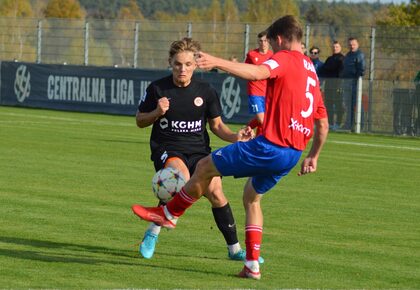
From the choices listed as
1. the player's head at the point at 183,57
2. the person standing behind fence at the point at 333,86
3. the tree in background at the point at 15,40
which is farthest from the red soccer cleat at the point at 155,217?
the tree in background at the point at 15,40

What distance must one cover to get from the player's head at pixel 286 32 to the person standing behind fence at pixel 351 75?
751 inches

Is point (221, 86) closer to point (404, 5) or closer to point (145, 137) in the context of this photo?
point (145, 137)

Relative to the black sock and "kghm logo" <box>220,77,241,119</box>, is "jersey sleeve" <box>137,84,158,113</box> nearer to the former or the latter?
the black sock

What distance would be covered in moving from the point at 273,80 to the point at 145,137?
636 inches

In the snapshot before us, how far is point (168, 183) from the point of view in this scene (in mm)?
9945

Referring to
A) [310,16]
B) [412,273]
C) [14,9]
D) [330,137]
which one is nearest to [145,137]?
[330,137]

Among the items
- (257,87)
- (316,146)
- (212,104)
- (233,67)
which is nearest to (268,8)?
(257,87)

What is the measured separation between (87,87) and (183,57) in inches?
997

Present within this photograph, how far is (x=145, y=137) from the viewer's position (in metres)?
25.0

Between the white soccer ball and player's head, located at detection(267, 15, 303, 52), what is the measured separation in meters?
1.54

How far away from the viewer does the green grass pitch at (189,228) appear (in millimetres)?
9328

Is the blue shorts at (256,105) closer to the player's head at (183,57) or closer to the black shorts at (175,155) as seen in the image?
the black shorts at (175,155)

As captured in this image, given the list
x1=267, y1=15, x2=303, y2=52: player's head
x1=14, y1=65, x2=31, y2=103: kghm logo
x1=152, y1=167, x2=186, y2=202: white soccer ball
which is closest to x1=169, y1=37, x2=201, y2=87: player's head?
x1=152, y1=167, x2=186, y2=202: white soccer ball

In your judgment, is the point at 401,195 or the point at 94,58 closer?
the point at 401,195
